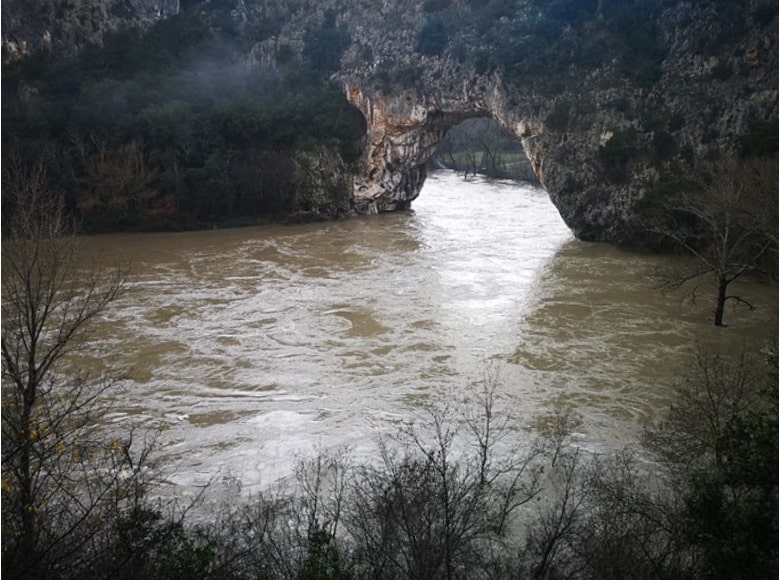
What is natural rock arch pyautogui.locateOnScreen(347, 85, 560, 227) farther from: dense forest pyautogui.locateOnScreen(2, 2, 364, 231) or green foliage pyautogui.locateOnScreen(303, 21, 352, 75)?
green foliage pyautogui.locateOnScreen(303, 21, 352, 75)

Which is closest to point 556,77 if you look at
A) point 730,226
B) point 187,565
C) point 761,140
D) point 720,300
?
point 761,140

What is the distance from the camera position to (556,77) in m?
38.1

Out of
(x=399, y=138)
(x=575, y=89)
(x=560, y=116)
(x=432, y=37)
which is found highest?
(x=432, y=37)

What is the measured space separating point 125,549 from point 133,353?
11950 millimetres

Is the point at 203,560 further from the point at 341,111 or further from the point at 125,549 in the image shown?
the point at 341,111

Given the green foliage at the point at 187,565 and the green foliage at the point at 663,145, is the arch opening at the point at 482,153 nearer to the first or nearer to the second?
the green foliage at the point at 663,145

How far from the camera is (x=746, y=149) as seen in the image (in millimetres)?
28766

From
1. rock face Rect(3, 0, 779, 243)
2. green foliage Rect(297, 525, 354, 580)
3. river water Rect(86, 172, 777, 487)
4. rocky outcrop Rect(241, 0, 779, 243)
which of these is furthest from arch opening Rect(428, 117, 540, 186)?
green foliage Rect(297, 525, 354, 580)

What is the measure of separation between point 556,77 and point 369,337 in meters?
25.0

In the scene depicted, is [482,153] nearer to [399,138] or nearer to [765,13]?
[399,138]

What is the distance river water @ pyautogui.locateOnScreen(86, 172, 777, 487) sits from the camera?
15.5 metres

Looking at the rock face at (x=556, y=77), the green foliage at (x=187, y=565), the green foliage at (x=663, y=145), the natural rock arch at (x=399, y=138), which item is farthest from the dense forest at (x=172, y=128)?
the green foliage at (x=187, y=565)

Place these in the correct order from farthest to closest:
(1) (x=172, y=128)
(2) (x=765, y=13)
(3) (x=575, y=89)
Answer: (1) (x=172, y=128) → (3) (x=575, y=89) → (2) (x=765, y=13)

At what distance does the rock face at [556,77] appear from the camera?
3212 centimetres
